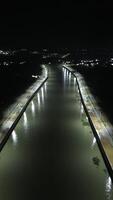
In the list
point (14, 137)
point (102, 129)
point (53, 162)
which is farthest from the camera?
point (102, 129)

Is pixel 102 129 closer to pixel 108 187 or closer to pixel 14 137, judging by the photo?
pixel 14 137

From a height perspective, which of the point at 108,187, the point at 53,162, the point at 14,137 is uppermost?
the point at 108,187

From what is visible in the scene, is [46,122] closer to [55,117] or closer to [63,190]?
[55,117]

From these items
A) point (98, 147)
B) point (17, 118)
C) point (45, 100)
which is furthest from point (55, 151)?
point (45, 100)

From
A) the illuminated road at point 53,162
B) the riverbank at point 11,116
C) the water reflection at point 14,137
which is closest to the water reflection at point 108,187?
the illuminated road at point 53,162

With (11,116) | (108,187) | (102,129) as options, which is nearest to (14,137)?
(102,129)

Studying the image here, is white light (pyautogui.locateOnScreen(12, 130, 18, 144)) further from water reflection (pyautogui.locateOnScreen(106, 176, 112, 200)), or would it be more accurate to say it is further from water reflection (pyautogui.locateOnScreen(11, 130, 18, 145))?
water reflection (pyautogui.locateOnScreen(106, 176, 112, 200))

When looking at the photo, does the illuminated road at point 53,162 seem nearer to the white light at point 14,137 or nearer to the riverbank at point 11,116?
the white light at point 14,137

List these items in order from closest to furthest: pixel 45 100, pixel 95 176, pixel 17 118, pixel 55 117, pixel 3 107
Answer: pixel 95 176 < pixel 17 118 < pixel 55 117 < pixel 3 107 < pixel 45 100
